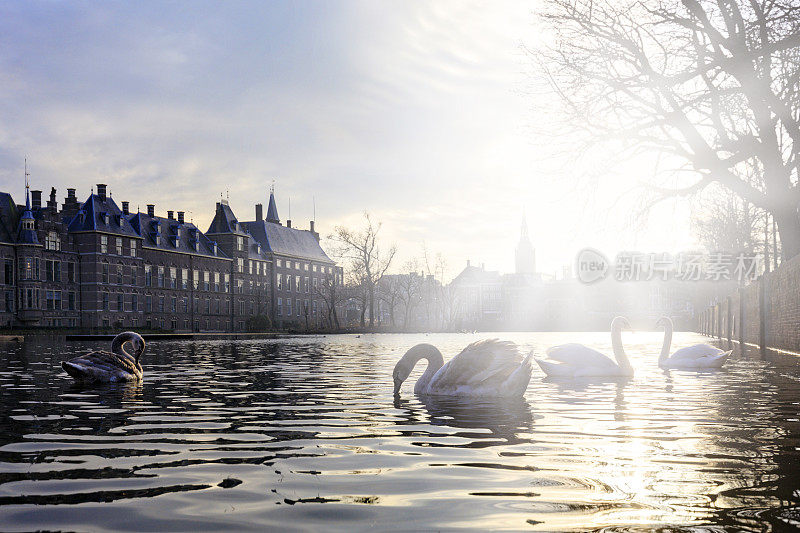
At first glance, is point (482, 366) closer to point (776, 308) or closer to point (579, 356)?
point (579, 356)

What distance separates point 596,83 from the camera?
2162 cm

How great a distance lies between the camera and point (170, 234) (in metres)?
80.5

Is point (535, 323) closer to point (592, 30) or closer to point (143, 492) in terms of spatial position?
point (592, 30)

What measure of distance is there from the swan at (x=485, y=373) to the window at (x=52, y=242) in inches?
2382

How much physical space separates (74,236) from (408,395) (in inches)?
2487

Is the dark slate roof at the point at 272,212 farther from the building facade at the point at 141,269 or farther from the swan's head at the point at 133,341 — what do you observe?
the swan's head at the point at 133,341

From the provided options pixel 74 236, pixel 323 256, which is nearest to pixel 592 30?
pixel 74 236

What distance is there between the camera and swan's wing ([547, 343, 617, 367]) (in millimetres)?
14367

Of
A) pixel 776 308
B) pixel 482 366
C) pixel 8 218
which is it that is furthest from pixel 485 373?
pixel 8 218

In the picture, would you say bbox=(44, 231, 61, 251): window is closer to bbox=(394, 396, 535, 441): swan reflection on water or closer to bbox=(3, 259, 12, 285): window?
bbox=(3, 259, 12, 285): window

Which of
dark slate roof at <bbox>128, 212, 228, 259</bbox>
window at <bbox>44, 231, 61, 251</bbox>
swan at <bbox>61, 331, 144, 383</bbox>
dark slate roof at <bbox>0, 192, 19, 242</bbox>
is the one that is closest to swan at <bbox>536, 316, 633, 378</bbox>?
swan at <bbox>61, 331, 144, 383</bbox>

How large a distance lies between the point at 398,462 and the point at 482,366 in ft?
15.7

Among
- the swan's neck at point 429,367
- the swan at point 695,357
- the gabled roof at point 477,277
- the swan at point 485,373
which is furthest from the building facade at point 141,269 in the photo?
the gabled roof at point 477,277

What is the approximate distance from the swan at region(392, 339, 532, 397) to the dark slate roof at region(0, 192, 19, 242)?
5938cm
